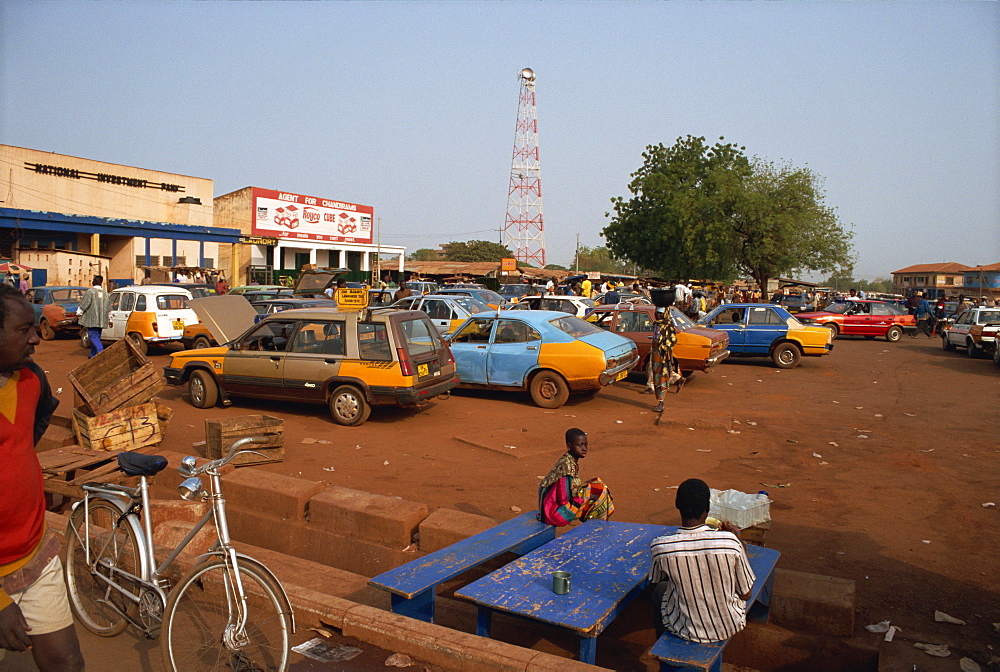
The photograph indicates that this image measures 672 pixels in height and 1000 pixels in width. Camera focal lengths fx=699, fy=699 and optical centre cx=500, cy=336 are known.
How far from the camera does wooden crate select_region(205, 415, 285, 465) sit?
324 inches

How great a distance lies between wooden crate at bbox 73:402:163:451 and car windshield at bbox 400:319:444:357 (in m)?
3.49

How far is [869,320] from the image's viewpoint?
26.9 meters

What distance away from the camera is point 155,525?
5.84 metres

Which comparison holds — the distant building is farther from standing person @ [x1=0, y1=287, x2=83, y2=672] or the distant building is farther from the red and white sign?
standing person @ [x1=0, y1=287, x2=83, y2=672]

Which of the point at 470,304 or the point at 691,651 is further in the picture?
the point at 470,304

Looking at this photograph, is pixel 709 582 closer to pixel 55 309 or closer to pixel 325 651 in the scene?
pixel 325 651

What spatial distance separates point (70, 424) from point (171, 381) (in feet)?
7.61

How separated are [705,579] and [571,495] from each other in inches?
64.5

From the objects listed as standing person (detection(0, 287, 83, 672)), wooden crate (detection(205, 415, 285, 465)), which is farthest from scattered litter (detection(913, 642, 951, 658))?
wooden crate (detection(205, 415, 285, 465))

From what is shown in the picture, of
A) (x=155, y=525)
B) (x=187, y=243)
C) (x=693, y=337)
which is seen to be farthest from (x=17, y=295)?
(x=187, y=243)

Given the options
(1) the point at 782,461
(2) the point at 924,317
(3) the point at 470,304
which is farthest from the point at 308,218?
(1) the point at 782,461

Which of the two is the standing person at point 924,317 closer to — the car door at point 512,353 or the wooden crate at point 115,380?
the car door at point 512,353

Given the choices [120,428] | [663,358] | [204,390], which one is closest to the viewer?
[120,428]

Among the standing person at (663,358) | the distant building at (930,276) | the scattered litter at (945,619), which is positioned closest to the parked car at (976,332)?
the standing person at (663,358)
